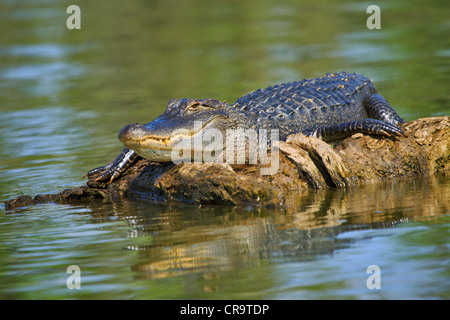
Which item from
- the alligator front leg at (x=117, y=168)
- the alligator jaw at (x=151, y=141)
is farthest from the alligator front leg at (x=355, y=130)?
the alligator front leg at (x=117, y=168)

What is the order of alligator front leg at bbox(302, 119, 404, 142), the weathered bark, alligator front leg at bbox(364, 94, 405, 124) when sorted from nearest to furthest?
the weathered bark
alligator front leg at bbox(302, 119, 404, 142)
alligator front leg at bbox(364, 94, 405, 124)

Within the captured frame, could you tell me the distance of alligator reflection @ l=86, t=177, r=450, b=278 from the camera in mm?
4480

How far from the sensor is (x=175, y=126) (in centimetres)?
612

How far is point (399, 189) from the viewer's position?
6.04m

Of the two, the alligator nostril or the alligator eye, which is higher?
the alligator eye

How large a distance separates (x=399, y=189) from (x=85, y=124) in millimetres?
6769

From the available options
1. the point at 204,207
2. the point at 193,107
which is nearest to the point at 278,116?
the point at 193,107

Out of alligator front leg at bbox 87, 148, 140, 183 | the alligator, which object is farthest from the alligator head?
alligator front leg at bbox 87, 148, 140, 183

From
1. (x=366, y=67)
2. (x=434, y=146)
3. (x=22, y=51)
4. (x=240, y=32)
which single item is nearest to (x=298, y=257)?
(x=434, y=146)

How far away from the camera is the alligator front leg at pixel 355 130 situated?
21.1 feet

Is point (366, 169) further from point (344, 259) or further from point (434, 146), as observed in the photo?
point (344, 259)

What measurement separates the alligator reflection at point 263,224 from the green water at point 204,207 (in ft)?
0.06

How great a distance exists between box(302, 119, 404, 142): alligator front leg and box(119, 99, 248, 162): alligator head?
92cm

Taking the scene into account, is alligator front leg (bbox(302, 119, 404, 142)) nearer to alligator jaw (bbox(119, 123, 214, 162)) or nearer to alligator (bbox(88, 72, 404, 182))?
alligator (bbox(88, 72, 404, 182))
